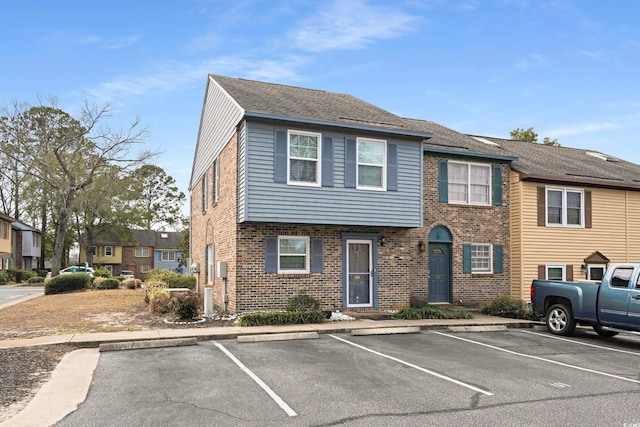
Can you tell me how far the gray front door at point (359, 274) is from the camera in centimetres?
1602

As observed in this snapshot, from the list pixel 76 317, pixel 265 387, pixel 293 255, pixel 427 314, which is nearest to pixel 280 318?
pixel 293 255

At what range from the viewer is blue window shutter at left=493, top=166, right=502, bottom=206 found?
61.6 feet

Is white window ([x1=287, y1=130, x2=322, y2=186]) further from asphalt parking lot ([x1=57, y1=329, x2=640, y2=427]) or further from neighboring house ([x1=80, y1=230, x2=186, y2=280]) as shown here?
neighboring house ([x1=80, y1=230, x2=186, y2=280])

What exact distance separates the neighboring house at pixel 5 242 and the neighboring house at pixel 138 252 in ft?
39.9

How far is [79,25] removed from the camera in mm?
13516

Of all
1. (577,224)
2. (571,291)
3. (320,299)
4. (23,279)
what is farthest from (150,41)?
(23,279)

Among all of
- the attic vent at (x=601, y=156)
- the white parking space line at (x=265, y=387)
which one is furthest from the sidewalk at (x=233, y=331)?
the attic vent at (x=601, y=156)

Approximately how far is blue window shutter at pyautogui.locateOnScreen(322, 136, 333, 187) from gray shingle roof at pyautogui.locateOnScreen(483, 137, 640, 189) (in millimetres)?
7637

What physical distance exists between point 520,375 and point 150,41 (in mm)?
12625

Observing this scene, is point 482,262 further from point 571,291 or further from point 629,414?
point 629,414

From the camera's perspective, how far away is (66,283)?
87.4ft

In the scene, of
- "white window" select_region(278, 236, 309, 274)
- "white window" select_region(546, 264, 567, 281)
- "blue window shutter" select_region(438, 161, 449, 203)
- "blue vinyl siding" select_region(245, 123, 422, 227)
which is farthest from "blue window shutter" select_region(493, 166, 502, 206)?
"white window" select_region(278, 236, 309, 274)

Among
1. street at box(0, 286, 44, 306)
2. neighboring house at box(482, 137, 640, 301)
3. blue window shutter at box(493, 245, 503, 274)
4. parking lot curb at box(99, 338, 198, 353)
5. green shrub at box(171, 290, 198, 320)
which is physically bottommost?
street at box(0, 286, 44, 306)

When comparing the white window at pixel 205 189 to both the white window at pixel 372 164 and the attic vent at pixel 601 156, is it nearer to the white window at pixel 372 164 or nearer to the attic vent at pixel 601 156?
the white window at pixel 372 164
